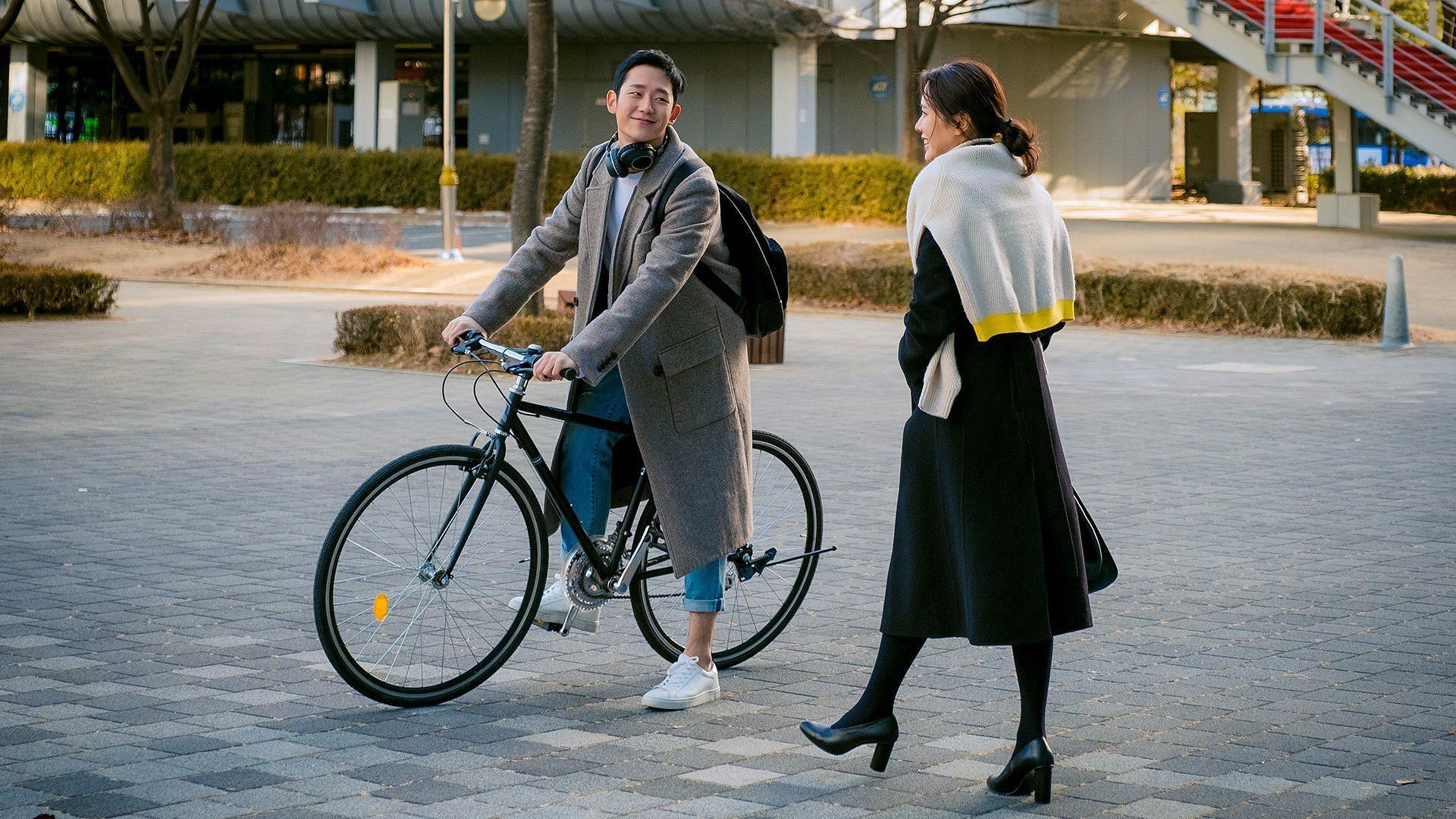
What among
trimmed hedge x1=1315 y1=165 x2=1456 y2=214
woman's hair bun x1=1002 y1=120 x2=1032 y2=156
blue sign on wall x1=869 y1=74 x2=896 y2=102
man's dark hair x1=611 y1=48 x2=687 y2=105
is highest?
blue sign on wall x1=869 y1=74 x2=896 y2=102

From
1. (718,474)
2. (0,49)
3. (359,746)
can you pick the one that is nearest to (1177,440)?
(718,474)

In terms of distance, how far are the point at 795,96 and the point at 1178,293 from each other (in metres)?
21.0

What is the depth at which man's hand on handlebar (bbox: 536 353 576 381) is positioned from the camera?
14.8 feet

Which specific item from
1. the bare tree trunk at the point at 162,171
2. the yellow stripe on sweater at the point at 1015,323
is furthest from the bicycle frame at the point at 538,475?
the bare tree trunk at the point at 162,171

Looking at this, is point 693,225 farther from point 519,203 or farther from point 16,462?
point 519,203

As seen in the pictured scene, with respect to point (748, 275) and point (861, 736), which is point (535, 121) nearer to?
point (748, 275)

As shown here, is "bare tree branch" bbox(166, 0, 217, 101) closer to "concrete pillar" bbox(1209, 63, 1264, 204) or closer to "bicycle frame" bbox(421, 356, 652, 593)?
"bicycle frame" bbox(421, 356, 652, 593)

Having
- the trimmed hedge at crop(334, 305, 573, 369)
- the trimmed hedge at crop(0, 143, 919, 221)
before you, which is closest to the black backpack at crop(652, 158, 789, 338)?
the trimmed hedge at crop(334, 305, 573, 369)

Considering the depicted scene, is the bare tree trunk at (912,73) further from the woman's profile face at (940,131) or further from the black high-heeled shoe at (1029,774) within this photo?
the black high-heeled shoe at (1029,774)

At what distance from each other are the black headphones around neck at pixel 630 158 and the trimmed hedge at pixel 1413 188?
1451 inches

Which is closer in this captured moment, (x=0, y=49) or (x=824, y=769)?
(x=824, y=769)

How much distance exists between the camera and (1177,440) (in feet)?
33.8

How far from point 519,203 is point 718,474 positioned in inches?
375

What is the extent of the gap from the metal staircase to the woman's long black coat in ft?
83.8
